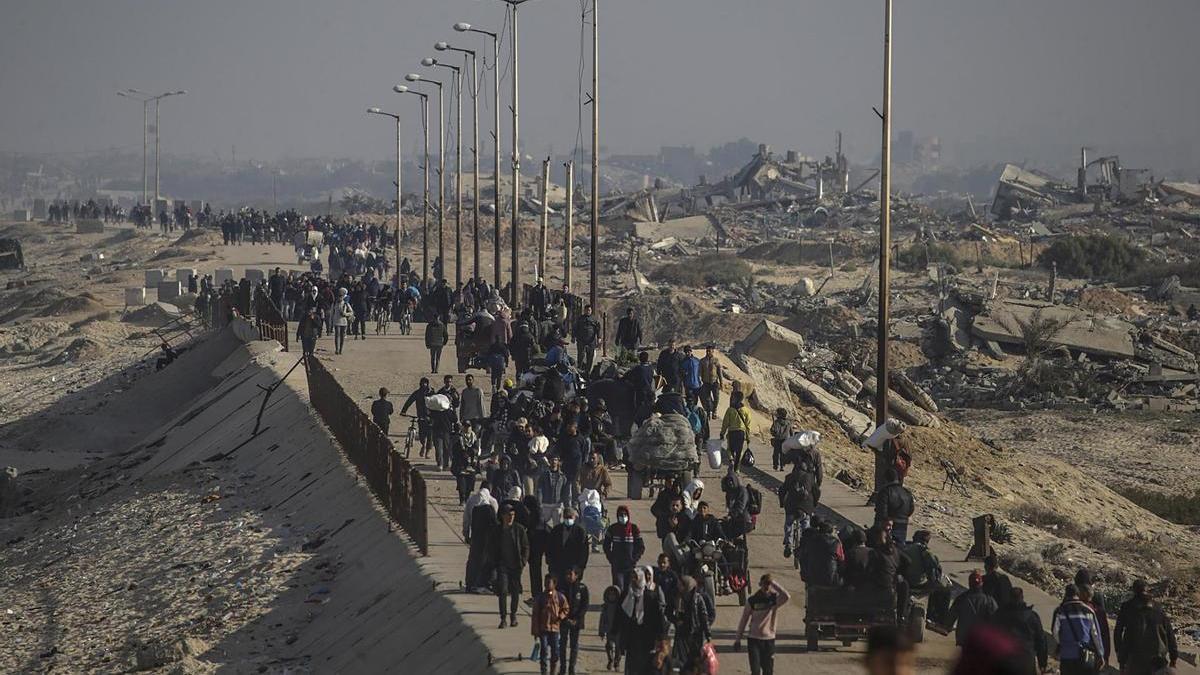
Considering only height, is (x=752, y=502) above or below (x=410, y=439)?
above

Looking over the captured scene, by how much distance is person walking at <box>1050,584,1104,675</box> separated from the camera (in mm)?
11781

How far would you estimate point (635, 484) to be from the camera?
62.3 ft

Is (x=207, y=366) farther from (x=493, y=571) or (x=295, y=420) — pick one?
(x=493, y=571)

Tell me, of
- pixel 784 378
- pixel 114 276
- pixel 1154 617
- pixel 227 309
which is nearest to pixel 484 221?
pixel 114 276

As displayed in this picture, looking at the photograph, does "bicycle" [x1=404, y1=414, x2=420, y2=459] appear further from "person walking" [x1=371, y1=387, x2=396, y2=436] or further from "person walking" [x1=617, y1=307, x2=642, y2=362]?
"person walking" [x1=617, y1=307, x2=642, y2=362]

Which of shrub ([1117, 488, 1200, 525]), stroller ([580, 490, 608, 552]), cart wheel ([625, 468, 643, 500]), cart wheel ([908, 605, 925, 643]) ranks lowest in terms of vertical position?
shrub ([1117, 488, 1200, 525])

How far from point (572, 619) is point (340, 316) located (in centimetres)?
2120

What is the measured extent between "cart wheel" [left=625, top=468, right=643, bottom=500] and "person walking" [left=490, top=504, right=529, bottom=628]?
17.0 feet

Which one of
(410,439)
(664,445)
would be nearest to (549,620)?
(664,445)

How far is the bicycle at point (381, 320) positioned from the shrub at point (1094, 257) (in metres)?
34.6

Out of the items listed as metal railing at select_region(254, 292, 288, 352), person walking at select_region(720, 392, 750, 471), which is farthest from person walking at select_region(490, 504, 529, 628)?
metal railing at select_region(254, 292, 288, 352)

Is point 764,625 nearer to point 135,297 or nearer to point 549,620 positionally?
point 549,620

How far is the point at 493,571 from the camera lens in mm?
14453

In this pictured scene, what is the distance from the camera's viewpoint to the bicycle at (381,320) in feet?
119
